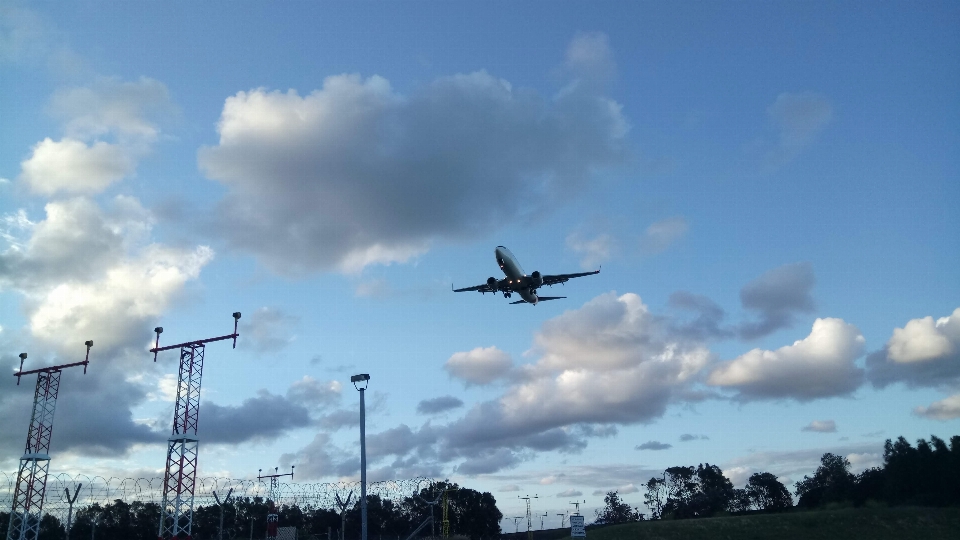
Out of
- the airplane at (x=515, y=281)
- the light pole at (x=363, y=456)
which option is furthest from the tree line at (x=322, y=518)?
the light pole at (x=363, y=456)

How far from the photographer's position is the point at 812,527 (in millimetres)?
101750

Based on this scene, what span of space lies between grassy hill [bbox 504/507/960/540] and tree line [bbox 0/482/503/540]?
68.7 meters

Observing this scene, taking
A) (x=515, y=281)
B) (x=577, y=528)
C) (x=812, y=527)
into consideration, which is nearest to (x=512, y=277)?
(x=515, y=281)

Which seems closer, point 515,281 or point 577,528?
point 577,528

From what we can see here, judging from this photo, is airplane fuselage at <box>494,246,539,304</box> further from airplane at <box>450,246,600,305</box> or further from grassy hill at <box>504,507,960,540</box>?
grassy hill at <box>504,507,960,540</box>

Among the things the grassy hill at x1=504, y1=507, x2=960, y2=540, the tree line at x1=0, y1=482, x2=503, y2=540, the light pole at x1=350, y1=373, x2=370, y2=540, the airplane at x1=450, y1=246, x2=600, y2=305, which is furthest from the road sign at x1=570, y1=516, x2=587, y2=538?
the tree line at x1=0, y1=482, x2=503, y2=540

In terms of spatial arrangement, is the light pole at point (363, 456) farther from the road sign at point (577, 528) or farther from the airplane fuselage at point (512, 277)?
the airplane fuselage at point (512, 277)

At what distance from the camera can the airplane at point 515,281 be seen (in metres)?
77.5

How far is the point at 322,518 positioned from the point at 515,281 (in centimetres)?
13003

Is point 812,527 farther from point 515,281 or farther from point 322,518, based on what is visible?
point 322,518

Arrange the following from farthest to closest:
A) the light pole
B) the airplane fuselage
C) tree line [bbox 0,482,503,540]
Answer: tree line [bbox 0,482,503,540] → the airplane fuselage → the light pole

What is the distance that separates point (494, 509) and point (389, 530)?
3070cm

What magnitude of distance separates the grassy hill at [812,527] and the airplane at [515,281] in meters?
43.9

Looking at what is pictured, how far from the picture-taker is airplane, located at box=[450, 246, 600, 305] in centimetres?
7749
